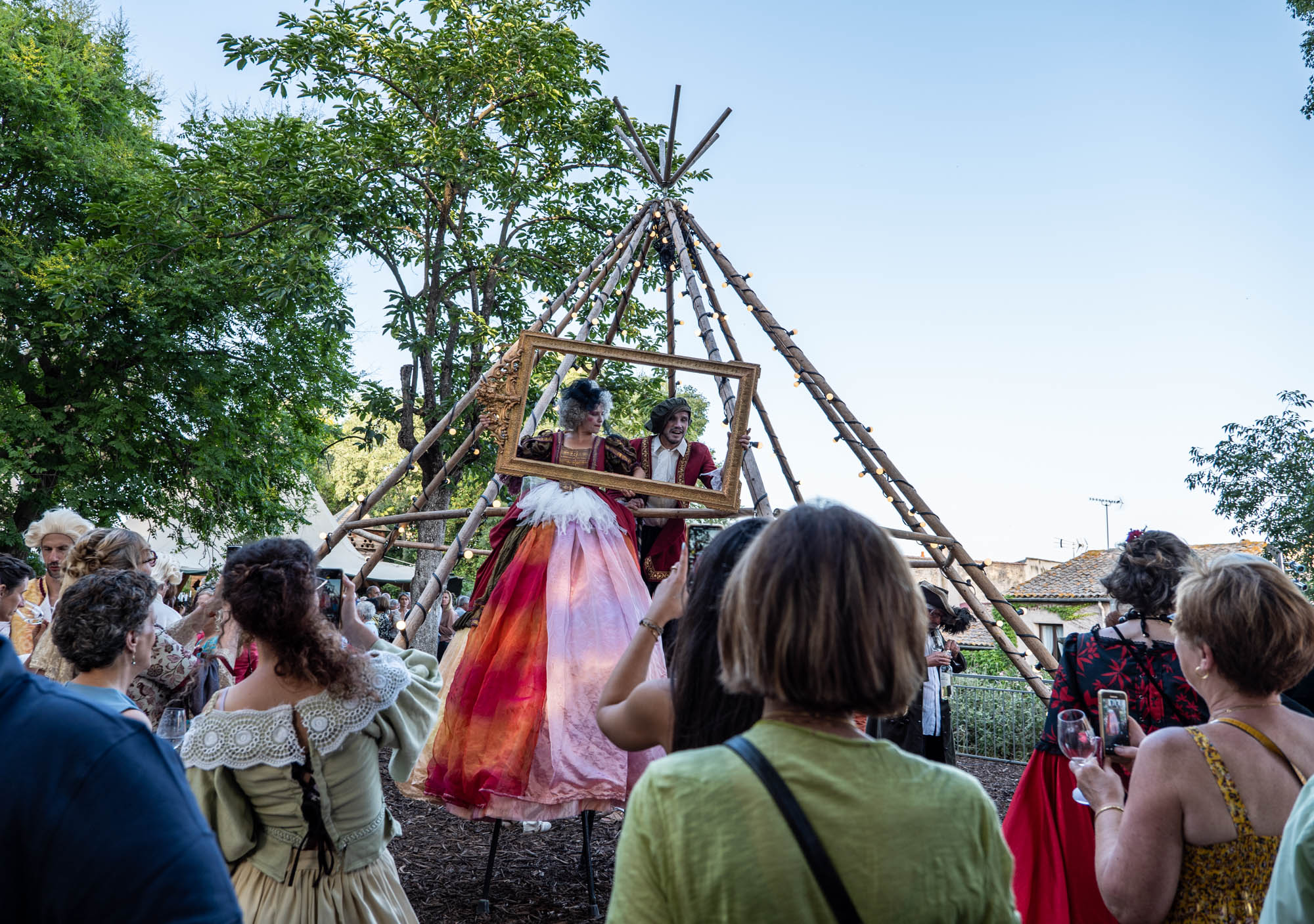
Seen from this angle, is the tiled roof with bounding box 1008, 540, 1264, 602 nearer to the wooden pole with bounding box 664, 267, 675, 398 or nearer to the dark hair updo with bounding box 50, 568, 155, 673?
the wooden pole with bounding box 664, 267, 675, 398

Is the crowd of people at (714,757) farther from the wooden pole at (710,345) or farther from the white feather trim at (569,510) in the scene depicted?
the wooden pole at (710,345)

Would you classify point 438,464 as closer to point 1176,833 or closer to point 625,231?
point 625,231

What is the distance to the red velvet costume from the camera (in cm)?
573

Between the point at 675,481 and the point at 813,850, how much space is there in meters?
4.49

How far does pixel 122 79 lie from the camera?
52.4 ft

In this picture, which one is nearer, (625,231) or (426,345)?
(625,231)

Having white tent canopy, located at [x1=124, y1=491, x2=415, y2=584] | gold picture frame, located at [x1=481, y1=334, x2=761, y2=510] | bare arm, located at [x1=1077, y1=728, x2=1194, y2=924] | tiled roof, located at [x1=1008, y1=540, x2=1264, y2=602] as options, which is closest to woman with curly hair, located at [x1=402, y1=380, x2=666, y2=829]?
gold picture frame, located at [x1=481, y1=334, x2=761, y2=510]

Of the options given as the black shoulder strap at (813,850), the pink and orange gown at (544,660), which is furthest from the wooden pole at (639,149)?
the black shoulder strap at (813,850)

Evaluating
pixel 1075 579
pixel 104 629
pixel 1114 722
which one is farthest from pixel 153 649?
pixel 1075 579

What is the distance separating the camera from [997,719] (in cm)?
1243

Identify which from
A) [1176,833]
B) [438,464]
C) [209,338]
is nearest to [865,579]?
[1176,833]

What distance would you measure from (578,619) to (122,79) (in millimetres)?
15984

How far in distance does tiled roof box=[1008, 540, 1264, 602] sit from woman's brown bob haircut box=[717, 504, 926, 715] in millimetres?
25706

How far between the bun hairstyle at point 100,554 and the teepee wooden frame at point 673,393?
1.37 m
